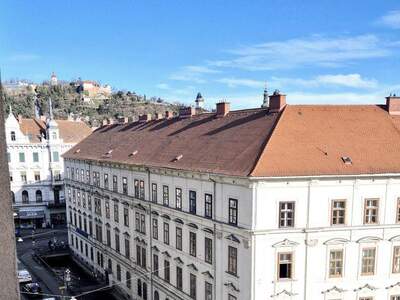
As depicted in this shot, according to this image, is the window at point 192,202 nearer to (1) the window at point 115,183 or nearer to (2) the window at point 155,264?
(2) the window at point 155,264

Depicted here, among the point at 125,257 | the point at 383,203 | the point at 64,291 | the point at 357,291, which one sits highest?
the point at 383,203

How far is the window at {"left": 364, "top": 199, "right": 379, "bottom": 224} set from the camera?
65.5ft

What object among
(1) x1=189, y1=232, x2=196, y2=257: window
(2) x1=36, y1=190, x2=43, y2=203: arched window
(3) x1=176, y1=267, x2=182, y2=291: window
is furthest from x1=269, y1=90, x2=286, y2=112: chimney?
(2) x1=36, y1=190, x2=43, y2=203: arched window

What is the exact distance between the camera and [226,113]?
28125mm

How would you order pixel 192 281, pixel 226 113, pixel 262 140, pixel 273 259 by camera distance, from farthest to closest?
pixel 226 113 → pixel 192 281 → pixel 262 140 → pixel 273 259

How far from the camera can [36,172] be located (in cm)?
5284

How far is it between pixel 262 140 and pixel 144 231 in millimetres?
13079

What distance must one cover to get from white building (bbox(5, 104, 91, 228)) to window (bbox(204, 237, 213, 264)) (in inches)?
1485

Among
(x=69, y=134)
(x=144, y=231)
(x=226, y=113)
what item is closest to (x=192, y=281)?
(x=144, y=231)

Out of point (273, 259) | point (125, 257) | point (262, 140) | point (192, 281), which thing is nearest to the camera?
point (273, 259)

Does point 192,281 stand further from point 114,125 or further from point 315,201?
point 114,125

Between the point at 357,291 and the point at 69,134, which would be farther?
the point at 69,134

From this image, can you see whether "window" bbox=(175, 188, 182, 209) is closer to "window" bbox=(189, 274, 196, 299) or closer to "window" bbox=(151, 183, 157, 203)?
"window" bbox=(151, 183, 157, 203)

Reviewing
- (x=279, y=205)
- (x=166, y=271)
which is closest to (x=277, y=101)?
(x=279, y=205)
